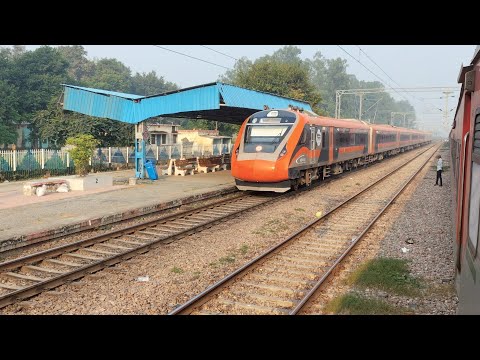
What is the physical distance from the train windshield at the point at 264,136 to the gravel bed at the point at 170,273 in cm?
294

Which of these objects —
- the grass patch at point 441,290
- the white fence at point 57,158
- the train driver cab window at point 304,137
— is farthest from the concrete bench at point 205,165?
the grass patch at point 441,290

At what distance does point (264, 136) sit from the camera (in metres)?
14.9

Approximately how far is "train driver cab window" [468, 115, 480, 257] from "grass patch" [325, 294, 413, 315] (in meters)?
1.73

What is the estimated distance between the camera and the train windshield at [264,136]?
1461 cm

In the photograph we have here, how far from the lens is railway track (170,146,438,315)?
607cm

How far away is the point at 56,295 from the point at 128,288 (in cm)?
104

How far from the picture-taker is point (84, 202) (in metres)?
13.8

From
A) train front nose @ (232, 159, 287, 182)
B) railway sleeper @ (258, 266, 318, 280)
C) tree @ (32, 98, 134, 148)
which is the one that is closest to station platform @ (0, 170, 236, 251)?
train front nose @ (232, 159, 287, 182)

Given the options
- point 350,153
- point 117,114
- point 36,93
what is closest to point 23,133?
point 36,93

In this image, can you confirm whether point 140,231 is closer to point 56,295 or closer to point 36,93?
point 56,295

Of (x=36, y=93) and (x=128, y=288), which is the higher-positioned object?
(x=36, y=93)

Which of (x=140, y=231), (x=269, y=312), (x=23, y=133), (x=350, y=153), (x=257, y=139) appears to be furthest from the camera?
(x=23, y=133)

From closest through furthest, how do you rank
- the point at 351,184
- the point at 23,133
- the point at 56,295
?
the point at 56,295 < the point at 351,184 < the point at 23,133

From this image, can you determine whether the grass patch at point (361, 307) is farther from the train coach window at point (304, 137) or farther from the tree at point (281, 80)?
the tree at point (281, 80)
